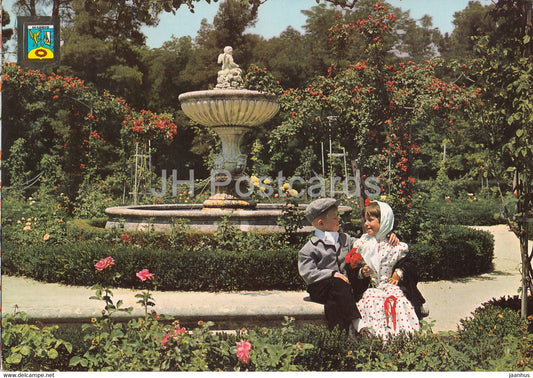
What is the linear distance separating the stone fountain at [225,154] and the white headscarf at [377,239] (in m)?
4.25

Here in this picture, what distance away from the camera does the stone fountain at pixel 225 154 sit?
8.61 m

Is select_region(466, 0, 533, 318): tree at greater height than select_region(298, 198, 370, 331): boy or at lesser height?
greater

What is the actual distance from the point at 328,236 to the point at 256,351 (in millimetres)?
1197

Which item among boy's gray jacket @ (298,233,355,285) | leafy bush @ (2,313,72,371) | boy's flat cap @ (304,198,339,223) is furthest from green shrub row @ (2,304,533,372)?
boy's flat cap @ (304,198,339,223)

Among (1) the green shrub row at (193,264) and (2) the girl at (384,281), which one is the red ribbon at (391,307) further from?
(1) the green shrub row at (193,264)

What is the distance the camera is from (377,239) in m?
4.16

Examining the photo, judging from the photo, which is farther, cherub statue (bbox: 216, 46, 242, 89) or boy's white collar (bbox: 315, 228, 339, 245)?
cherub statue (bbox: 216, 46, 242, 89)

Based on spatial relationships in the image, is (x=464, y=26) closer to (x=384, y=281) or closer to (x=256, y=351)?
(x=384, y=281)

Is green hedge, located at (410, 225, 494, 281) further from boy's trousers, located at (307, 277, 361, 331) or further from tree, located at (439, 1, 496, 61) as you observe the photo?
tree, located at (439, 1, 496, 61)

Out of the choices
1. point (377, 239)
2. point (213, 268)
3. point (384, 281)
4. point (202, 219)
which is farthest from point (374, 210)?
point (202, 219)

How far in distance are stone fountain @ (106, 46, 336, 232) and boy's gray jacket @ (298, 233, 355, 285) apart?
13.9 feet

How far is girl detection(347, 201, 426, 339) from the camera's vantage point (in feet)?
13.1

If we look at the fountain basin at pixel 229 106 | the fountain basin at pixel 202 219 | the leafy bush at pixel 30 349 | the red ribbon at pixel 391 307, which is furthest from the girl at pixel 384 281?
the fountain basin at pixel 229 106

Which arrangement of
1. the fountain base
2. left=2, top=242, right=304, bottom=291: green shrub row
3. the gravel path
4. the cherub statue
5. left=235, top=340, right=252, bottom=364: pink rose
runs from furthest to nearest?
1. the cherub statue
2. the fountain base
3. left=2, top=242, right=304, bottom=291: green shrub row
4. the gravel path
5. left=235, top=340, right=252, bottom=364: pink rose
